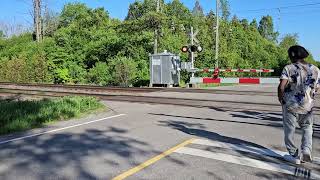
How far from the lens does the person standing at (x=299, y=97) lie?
662 centimetres

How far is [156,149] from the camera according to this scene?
7.61 metres

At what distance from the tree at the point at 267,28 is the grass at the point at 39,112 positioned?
96.1 metres

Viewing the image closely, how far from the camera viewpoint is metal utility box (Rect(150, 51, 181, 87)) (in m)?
24.5

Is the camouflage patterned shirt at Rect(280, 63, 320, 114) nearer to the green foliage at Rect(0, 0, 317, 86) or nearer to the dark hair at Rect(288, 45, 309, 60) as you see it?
the dark hair at Rect(288, 45, 309, 60)

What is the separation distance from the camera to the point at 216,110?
13078 millimetres

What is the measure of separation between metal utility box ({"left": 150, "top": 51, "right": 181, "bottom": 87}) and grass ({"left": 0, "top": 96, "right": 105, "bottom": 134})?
10.7 meters

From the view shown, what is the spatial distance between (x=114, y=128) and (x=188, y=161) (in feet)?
11.5

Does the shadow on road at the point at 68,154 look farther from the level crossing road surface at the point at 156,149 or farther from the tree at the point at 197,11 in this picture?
the tree at the point at 197,11

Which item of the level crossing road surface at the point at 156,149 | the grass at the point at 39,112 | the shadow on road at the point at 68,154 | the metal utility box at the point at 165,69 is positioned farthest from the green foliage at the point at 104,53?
the shadow on road at the point at 68,154

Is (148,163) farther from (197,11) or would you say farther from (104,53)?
(197,11)

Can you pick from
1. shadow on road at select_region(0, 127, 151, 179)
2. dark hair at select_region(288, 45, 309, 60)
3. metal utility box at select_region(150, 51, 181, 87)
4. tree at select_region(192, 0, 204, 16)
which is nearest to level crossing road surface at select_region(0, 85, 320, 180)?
shadow on road at select_region(0, 127, 151, 179)

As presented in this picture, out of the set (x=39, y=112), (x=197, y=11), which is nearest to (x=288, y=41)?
(x=197, y=11)

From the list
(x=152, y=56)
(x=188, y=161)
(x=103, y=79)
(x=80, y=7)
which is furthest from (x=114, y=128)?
(x=80, y=7)

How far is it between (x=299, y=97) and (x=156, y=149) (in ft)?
8.65
